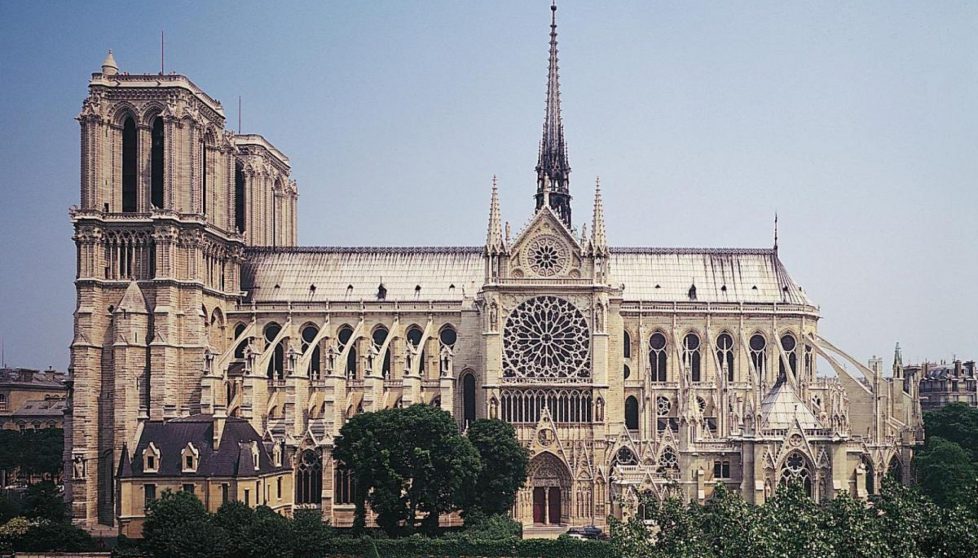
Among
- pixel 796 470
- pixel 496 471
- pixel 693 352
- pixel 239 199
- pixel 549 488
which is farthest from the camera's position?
pixel 239 199

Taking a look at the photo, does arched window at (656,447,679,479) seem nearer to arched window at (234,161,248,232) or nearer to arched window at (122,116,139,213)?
arched window at (122,116,139,213)

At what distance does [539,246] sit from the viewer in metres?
96.7

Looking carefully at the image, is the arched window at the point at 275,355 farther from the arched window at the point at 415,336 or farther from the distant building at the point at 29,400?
the distant building at the point at 29,400

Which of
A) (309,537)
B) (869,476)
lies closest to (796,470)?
(869,476)

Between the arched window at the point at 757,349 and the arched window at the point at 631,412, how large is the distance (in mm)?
11287

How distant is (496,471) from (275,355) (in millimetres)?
26372

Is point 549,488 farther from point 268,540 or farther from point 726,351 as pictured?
point 268,540

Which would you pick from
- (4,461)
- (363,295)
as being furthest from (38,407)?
(363,295)

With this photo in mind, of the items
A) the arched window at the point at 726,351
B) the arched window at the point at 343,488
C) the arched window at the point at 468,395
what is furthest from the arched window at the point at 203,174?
Result: the arched window at the point at 726,351

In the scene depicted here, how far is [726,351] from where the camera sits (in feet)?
338

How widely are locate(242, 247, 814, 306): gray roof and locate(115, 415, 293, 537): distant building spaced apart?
2363 centimetres

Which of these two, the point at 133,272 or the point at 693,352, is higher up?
the point at 133,272

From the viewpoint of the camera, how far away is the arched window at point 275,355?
102688 millimetres

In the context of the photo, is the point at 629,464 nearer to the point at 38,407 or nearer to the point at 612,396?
the point at 612,396
